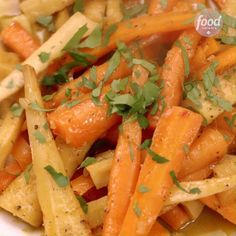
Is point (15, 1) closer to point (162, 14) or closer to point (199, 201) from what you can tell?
point (162, 14)

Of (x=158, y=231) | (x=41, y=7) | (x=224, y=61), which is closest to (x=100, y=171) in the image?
(x=158, y=231)

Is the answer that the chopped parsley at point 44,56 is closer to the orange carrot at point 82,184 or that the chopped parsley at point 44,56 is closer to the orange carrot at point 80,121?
the orange carrot at point 80,121

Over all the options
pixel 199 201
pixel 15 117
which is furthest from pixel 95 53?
pixel 199 201

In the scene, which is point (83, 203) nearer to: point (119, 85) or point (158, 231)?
point (158, 231)

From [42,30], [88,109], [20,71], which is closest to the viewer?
[88,109]

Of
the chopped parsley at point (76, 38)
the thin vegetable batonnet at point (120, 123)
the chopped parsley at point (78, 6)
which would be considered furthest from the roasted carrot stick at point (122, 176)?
the chopped parsley at point (78, 6)
